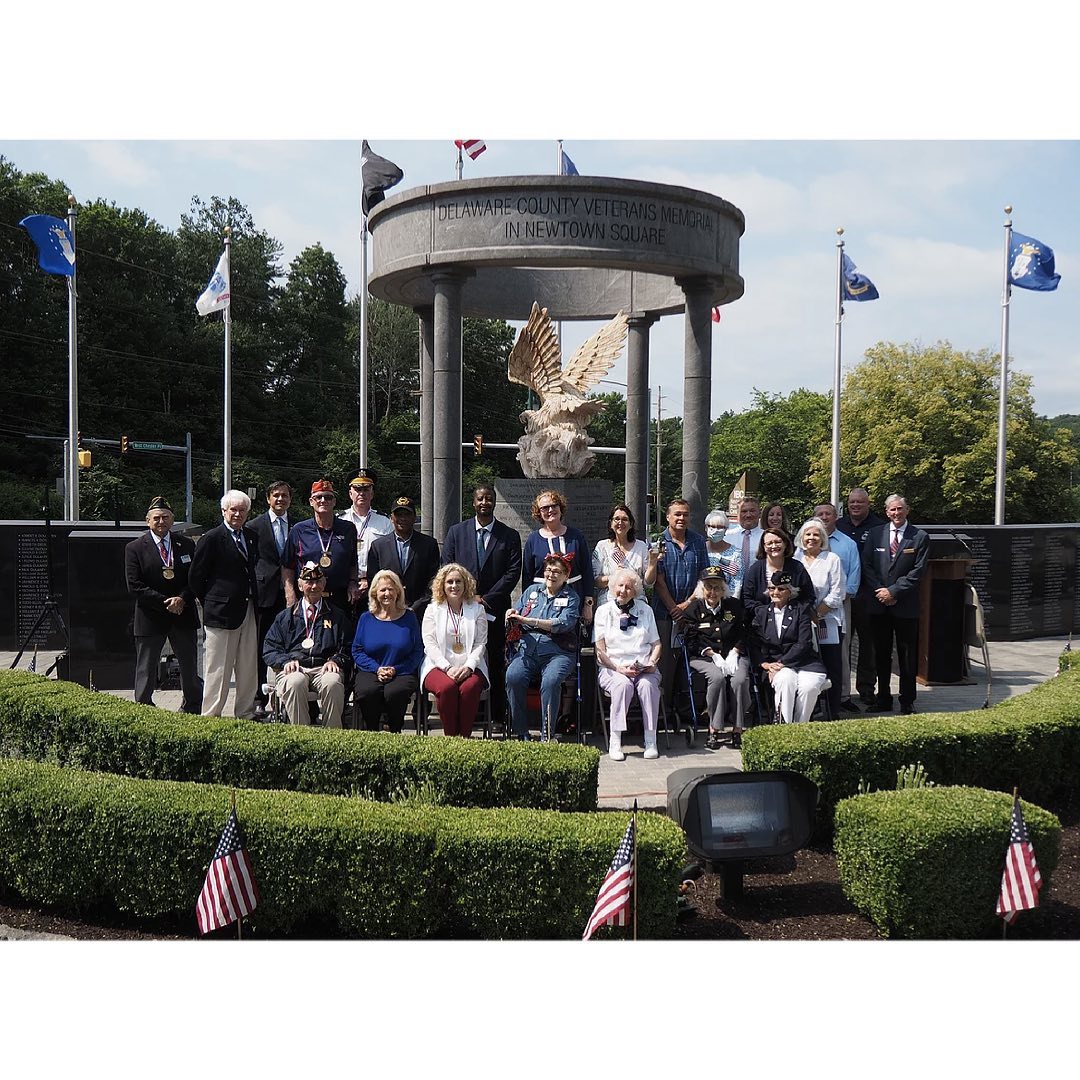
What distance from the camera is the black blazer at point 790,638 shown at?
8.22m

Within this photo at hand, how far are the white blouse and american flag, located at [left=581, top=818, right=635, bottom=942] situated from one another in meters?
3.61

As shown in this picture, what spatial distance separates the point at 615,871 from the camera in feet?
14.0

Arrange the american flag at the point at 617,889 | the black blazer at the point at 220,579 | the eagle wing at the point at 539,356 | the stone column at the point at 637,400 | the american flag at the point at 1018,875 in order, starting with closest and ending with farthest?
the american flag at the point at 617,889, the american flag at the point at 1018,875, the black blazer at the point at 220,579, the eagle wing at the point at 539,356, the stone column at the point at 637,400

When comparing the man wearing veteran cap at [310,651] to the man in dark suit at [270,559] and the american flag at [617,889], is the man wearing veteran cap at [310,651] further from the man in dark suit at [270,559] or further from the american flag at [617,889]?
the american flag at [617,889]

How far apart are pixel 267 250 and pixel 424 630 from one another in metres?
56.2

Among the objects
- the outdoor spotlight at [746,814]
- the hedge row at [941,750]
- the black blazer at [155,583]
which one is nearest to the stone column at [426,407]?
the black blazer at [155,583]

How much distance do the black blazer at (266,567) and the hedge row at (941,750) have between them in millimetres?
4458

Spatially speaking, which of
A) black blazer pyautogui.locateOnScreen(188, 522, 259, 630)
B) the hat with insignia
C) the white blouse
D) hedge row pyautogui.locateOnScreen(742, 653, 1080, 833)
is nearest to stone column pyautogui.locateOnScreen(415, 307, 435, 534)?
black blazer pyautogui.locateOnScreen(188, 522, 259, 630)

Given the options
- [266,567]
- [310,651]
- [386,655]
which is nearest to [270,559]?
[266,567]

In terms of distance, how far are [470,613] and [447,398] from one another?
12.0 feet

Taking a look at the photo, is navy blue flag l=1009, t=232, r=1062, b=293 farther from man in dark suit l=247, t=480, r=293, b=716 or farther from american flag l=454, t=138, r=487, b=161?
man in dark suit l=247, t=480, r=293, b=716

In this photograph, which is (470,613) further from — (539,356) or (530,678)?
(539,356)

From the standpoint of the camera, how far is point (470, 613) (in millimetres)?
7902

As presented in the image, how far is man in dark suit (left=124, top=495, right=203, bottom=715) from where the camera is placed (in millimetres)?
8641
